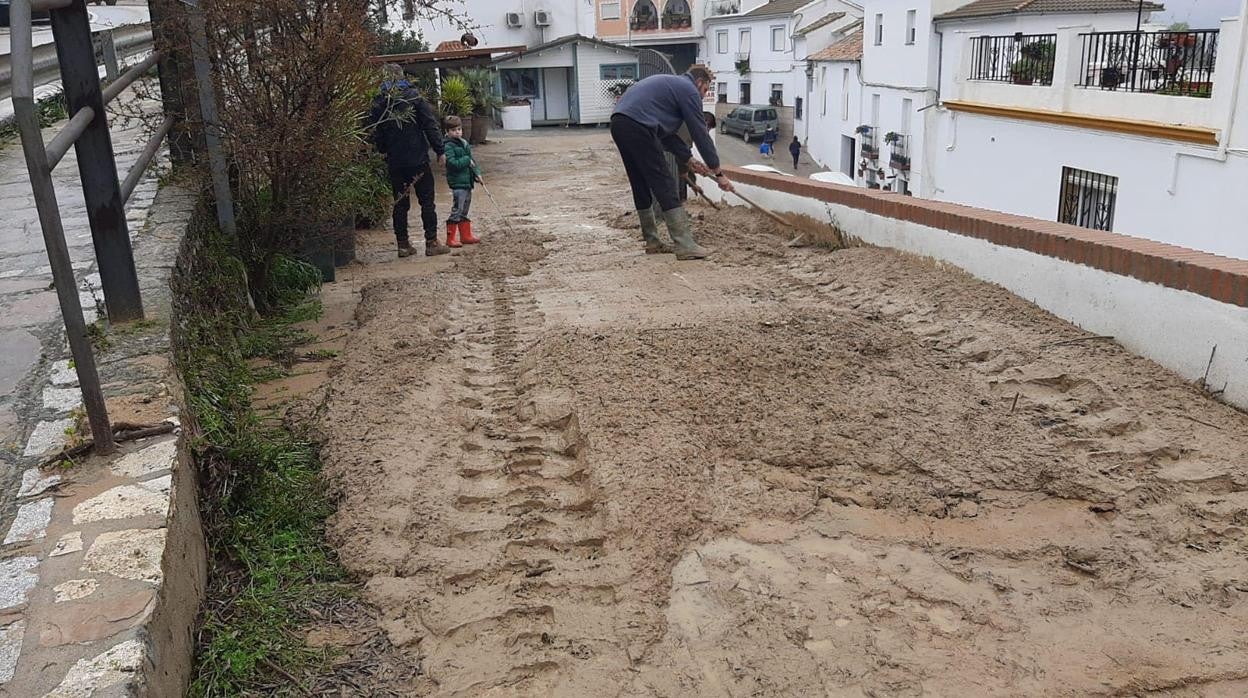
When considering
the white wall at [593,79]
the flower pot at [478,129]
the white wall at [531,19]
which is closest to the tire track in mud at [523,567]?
the flower pot at [478,129]

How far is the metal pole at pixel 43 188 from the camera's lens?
244 centimetres

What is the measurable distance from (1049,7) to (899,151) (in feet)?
19.4

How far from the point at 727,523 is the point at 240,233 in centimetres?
364

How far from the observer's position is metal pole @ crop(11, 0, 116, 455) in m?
2.44

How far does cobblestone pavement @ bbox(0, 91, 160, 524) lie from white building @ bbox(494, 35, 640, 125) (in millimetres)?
32475

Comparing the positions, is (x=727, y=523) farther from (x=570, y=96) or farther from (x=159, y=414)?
(x=570, y=96)

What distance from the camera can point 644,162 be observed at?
7676mm

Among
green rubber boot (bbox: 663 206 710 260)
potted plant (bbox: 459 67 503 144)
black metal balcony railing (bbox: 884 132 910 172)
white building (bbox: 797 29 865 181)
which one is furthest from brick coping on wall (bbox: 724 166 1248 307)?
white building (bbox: 797 29 865 181)

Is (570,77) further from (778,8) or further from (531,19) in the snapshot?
(778,8)

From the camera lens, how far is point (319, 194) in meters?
5.70


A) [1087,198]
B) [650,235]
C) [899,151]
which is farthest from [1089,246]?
[899,151]

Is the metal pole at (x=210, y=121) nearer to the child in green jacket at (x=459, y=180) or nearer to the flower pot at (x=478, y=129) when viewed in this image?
the child in green jacket at (x=459, y=180)

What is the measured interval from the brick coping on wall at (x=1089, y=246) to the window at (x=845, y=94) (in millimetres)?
26359

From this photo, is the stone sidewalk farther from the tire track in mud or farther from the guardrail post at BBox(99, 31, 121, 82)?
the guardrail post at BBox(99, 31, 121, 82)
